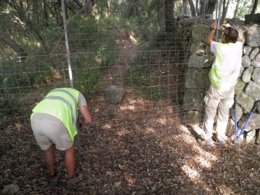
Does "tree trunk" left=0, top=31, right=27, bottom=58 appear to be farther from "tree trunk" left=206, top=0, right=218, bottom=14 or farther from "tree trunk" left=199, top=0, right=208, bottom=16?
"tree trunk" left=206, top=0, right=218, bottom=14

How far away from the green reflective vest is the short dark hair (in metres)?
2.32

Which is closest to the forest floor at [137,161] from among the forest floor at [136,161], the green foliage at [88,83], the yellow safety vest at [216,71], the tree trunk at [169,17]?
the forest floor at [136,161]

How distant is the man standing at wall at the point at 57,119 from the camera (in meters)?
2.96

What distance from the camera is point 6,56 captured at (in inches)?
243

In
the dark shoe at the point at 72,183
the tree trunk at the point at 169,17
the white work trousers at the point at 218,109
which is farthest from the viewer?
the tree trunk at the point at 169,17

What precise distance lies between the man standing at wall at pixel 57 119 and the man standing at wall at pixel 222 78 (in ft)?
6.85

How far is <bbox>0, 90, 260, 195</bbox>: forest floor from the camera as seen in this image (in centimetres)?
355

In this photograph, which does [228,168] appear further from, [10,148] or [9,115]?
[9,115]

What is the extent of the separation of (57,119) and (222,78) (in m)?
2.50

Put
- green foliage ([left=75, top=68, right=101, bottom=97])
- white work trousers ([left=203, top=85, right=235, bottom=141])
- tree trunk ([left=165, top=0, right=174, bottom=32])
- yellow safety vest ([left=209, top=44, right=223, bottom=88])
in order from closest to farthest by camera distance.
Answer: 1. yellow safety vest ([left=209, top=44, right=223, bottom=88])
2. white work trousers ([left=203, top=85, right=235, bottom=141])
3. green foliage ([left=75, top=68, right=101, bottom=97])
4. tree trunk ([left=165, top=0, right=174, bottom=32])

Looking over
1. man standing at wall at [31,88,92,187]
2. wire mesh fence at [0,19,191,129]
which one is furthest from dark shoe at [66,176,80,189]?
wire mesh fence at [0,19,191,129]

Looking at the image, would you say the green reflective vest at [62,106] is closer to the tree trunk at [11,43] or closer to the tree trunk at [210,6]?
the tree trunk at [11,43]

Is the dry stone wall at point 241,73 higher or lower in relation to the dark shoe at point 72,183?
higher

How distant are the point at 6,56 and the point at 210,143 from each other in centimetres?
477
